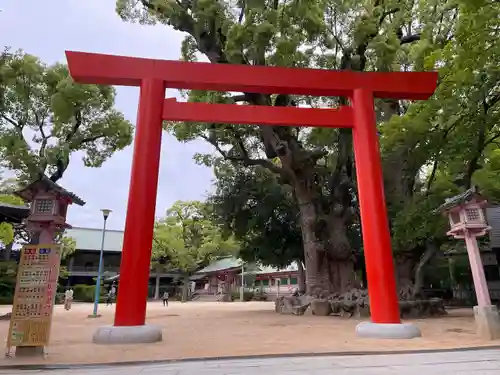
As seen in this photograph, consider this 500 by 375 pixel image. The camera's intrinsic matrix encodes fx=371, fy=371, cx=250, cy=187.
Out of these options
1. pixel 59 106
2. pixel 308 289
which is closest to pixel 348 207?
pixel 308 289

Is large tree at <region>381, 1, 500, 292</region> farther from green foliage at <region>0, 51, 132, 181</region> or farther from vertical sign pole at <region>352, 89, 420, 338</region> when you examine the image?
green foliage at <region>0, 51, 132, 181</region>

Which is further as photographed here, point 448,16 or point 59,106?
point 59,106

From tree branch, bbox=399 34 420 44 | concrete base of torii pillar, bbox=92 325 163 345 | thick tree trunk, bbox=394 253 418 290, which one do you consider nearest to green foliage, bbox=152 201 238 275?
thick tree trunk, bbox=394 253 418 290

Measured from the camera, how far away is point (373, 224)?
7.23 m

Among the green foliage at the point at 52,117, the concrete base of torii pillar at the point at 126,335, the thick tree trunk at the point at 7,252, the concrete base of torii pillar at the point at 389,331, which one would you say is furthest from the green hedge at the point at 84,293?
the concrete base of torii pillar at the point at 389,331

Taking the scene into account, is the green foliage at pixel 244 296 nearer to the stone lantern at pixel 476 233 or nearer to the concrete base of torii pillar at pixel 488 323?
the stone lantern at pixel 476 233

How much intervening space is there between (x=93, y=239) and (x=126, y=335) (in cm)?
3518

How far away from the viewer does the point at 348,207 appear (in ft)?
46.9

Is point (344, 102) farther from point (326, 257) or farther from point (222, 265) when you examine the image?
point (222, 265)

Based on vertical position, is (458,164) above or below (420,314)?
above

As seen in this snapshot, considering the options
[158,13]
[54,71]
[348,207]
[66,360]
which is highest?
[158,13]

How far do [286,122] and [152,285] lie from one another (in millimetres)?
31396

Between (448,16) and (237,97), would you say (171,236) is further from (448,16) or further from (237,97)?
(448,16)

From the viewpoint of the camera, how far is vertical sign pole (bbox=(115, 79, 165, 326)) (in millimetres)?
6391
